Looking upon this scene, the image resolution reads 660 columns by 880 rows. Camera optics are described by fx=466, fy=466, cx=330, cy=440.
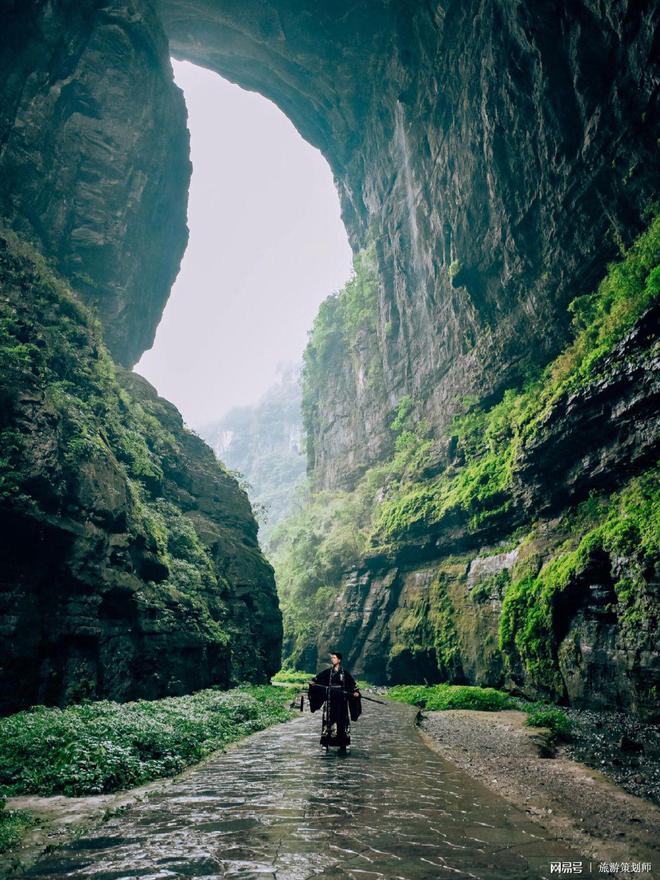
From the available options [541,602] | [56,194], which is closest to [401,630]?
[541,602]

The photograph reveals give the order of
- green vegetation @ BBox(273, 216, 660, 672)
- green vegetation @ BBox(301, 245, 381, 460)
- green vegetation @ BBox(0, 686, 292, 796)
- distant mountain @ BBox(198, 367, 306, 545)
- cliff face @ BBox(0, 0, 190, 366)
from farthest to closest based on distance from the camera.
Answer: distant mountain @ BBox(198, 367, 306, 545)
green vegetation @ BBox(301, 245, 381, 460)
cliff face @ BBox(0, 0, 190, 366)
green vegetation @ BBox(273, 216, 660, 672)
green vegetation @ BBox(0, 686, 292, 796)

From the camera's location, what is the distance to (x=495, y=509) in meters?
21.0

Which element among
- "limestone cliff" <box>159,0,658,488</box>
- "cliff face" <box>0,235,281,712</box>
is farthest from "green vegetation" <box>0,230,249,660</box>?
"limestone cliff" <box>159,0,658,488</box>

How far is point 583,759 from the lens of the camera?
8250 millimetres

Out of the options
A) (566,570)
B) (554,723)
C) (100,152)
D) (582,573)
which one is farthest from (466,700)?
(100,152)

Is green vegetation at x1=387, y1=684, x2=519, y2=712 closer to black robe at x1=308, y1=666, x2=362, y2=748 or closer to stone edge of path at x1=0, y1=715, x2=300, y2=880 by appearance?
black robe at x1=308, y1=666, x2=362, y2=748

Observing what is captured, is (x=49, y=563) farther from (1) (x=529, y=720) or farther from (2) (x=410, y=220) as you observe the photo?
(2) (x=410, y=220)

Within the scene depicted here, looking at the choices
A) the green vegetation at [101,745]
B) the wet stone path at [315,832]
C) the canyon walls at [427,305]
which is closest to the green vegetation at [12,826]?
Answer: the wet stone path at [315,832]

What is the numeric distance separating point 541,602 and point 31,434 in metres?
16.2

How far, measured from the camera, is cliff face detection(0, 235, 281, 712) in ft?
37.2

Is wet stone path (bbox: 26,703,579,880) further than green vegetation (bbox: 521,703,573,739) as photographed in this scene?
No

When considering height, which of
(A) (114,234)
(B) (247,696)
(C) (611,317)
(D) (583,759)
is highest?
(A) (114,234)

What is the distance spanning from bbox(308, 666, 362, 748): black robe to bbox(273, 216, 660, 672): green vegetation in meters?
7.45

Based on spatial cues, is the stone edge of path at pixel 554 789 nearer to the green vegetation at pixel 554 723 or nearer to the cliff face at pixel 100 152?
the green vegetation at pixel 554 723
